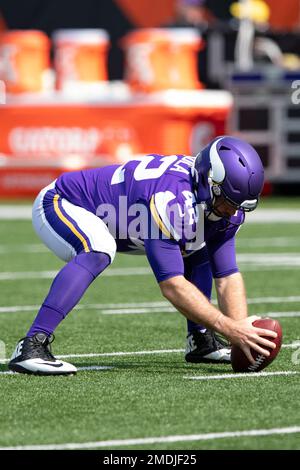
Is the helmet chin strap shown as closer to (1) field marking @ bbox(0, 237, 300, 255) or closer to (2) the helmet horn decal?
(2) the helmet horn decal

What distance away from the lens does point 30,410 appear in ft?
19.4

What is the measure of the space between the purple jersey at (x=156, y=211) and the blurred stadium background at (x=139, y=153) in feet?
2.09

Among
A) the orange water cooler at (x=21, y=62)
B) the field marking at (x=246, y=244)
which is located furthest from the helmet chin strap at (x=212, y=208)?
the orange water cooler at (x=21, y=62)

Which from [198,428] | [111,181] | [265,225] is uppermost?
[111,181]

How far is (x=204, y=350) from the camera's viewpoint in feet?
23.9

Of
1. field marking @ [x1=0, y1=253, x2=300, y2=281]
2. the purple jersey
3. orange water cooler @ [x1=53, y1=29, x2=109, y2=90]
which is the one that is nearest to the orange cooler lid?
orange water cooler @ [x1=53, y1=29, x2=109, y2=90]

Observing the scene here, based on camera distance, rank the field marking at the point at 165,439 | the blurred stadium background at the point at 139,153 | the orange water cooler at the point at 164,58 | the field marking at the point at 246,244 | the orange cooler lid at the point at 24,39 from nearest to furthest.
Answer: the field marking at the point at 165,439
the blurred stadium background at the point at 139,153
the field marking at the point at 246,244
the orange water cooler at the point at 164,58
the orange cooler lid at the point at 24,39

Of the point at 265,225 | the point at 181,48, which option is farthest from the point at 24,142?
the point at 265,225

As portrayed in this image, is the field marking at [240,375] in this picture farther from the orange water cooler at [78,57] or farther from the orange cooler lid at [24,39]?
the orange cooler lid at [24,39]

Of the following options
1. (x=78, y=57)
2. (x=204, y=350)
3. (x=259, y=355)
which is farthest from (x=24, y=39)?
(x=259, y=355)

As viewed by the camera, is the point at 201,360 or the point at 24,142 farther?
the point at 24,142

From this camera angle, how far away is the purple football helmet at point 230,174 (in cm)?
640
